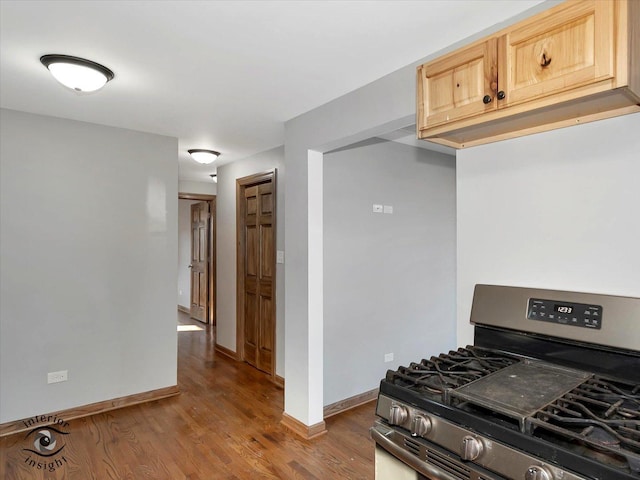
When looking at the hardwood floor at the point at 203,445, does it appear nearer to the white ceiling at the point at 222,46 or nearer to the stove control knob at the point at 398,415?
the stove control knob at the point at 398,415

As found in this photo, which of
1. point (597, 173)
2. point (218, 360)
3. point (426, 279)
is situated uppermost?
point (597, 173)

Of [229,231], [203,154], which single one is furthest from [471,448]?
[229,231]

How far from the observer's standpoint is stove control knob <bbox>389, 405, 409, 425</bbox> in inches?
52.1

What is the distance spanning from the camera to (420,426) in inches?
49.5

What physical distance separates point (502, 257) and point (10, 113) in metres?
3.59

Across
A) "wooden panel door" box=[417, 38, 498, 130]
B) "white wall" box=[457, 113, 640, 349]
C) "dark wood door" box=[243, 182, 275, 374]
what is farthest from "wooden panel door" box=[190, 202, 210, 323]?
"wooden panel door" box=[417, 38, 498, 130]

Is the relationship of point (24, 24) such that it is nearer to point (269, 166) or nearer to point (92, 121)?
point (92, 121)

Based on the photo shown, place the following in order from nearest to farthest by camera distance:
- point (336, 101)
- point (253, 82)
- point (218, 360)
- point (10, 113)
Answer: point (253, 82), point (336, 101), point (10, 113), point (218, 360)

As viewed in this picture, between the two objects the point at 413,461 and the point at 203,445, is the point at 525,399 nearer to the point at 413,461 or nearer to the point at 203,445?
the point at 413,461

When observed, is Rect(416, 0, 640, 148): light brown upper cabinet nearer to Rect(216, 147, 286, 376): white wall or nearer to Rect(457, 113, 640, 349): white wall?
Rect(457, 113, 640, 349): white wall

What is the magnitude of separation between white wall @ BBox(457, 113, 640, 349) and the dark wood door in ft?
8.33

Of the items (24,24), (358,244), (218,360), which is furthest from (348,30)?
(218,360)

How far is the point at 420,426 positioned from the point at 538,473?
36cm

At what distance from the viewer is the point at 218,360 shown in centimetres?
475
